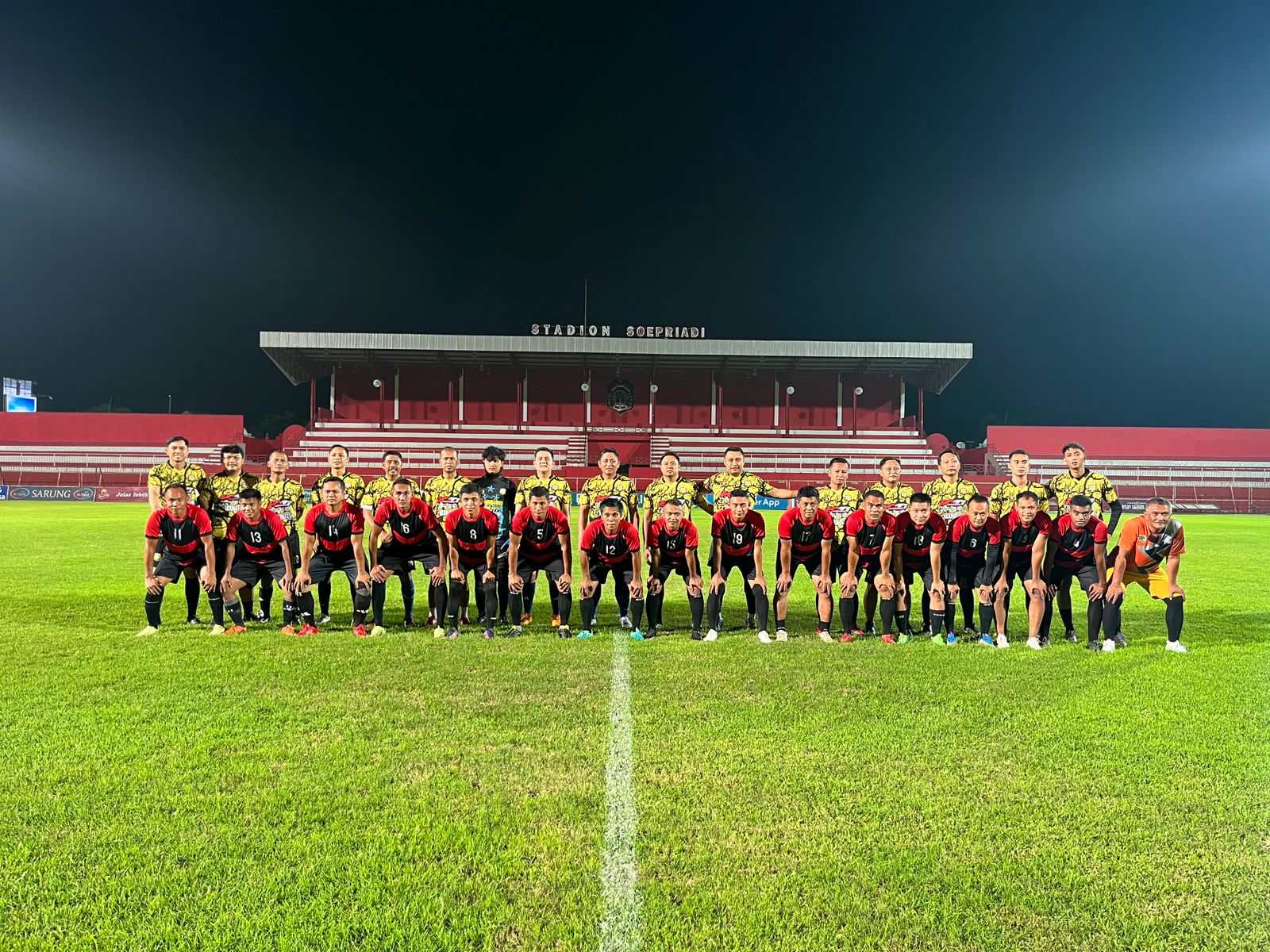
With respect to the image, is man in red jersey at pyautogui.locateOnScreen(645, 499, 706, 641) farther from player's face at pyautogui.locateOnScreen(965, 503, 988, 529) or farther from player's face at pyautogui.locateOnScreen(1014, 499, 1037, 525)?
player's face at pyautogui.locateOnScreen(1014, 499, 1037, 525)

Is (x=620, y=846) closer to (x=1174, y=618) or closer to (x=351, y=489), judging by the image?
(x=1174, y=618)

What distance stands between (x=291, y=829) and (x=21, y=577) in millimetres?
10460

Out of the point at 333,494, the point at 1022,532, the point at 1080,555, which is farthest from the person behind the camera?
the point at 333,494

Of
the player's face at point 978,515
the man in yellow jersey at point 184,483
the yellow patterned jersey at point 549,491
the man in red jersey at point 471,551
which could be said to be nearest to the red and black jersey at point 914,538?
the player's face at point 978,515

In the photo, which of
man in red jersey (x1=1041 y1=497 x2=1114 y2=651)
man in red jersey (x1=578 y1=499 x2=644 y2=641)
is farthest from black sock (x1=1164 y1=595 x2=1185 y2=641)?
man in red jersey (x1=578 y1=499 x2=644 y2=641)

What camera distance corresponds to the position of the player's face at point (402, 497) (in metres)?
7.54

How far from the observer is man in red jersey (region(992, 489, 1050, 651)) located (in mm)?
7039

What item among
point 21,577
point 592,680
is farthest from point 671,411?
point 592,680

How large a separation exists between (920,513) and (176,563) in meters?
7.72

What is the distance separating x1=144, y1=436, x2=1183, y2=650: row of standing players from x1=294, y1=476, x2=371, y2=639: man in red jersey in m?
0.02

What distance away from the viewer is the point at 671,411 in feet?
146

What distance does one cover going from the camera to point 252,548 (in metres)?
7.78

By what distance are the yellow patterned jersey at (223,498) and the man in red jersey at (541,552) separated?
3.28 metres

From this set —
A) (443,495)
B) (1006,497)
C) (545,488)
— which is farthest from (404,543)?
(1006,497)
